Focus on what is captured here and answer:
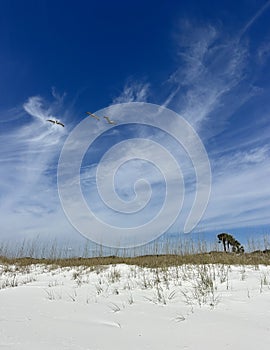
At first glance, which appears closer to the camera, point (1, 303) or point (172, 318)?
point (172, 318)

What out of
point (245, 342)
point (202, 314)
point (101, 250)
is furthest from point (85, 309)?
point (101, 250)

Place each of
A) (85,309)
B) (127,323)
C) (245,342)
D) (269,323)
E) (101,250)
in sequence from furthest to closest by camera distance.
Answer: (101,250) < (85,309) < (127,323) < (269,323) < (245,342)

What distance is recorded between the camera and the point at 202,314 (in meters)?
2.88

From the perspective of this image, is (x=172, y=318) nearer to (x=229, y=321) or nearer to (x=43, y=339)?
(x=229, y=321)

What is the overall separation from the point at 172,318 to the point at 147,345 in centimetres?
84

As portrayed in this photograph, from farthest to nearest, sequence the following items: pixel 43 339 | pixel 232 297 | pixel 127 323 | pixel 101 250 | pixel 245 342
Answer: pixel 101 250 → pixel 232 297 → pixel 127 323 → pixel 43 339 → pixel 245 342

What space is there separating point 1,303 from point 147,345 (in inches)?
103

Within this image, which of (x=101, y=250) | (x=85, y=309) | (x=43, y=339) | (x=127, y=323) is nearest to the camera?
(x=43, y=339)

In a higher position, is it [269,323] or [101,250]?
[101,250]

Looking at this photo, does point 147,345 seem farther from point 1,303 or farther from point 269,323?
point 1,303

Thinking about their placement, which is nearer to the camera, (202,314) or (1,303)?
(202,314)

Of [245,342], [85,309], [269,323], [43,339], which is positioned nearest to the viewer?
[245,342]

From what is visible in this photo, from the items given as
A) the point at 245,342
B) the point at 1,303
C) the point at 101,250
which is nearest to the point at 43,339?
the point at 245,342

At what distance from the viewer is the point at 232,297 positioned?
363 cm
